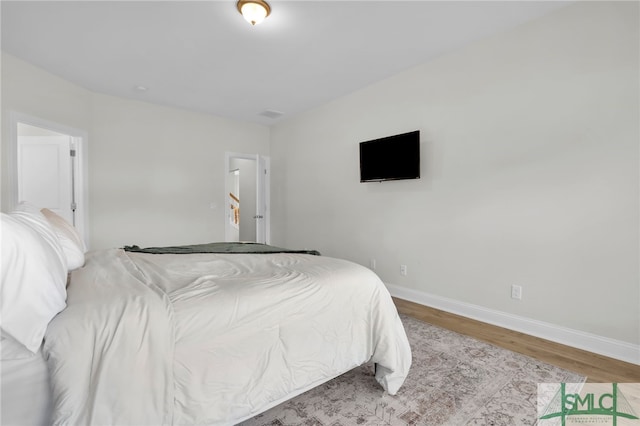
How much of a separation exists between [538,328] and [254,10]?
356 centimetres

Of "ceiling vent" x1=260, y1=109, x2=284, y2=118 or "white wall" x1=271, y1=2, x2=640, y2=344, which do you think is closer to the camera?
"white wall" x1=271, y1=2, x2=640, y2=344

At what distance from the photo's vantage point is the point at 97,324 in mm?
1101

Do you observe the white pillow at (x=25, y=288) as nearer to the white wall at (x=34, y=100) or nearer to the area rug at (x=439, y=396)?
the area rug at (x=439, y=396)

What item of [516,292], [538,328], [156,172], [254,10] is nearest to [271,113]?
[156,172]

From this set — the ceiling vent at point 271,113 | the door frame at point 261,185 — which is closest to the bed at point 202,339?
the door frame at point 261,185

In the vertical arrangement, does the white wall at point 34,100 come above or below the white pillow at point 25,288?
above

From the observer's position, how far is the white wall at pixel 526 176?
2.23 meters

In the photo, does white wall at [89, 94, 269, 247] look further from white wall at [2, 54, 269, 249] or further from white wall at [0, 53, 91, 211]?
white wall at [0, 53, 91, 211]

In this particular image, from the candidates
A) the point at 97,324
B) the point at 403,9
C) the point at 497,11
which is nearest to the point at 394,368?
the point at 97,324

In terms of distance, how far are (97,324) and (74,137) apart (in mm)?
3915

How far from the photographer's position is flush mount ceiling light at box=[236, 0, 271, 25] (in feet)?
7.52

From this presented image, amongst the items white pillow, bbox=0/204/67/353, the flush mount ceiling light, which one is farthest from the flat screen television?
white pillow, bbox=0/204/67/353

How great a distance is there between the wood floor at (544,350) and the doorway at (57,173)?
4367mm

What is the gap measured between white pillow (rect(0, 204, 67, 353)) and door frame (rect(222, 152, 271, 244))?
3.92m
